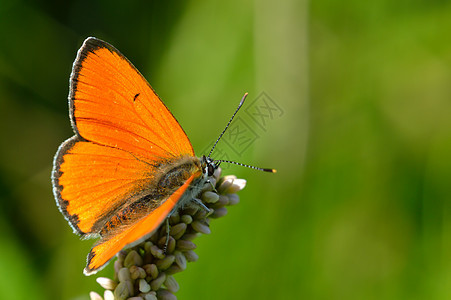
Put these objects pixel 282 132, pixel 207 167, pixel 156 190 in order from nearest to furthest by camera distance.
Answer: pixel 207 167
pixel 156 190
pixel 282 132

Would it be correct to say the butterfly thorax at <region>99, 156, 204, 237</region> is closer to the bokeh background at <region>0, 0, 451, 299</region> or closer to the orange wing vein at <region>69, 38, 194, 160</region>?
the orange wing vein at <region>69, 38, 194, 160</region>

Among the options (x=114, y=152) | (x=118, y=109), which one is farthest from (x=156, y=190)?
(x=118, y=109)

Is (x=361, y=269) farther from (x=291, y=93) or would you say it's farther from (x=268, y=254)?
(x=291, y=93)

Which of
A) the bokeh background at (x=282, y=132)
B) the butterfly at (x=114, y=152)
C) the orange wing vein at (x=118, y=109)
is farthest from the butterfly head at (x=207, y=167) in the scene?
the bokeh background at (x=282, y=132)

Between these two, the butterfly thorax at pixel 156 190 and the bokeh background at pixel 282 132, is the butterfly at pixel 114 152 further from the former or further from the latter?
the bokeh background at pixel 282 132

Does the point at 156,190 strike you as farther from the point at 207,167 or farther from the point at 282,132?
the point at 282,132

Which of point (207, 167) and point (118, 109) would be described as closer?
point (207, 167)
